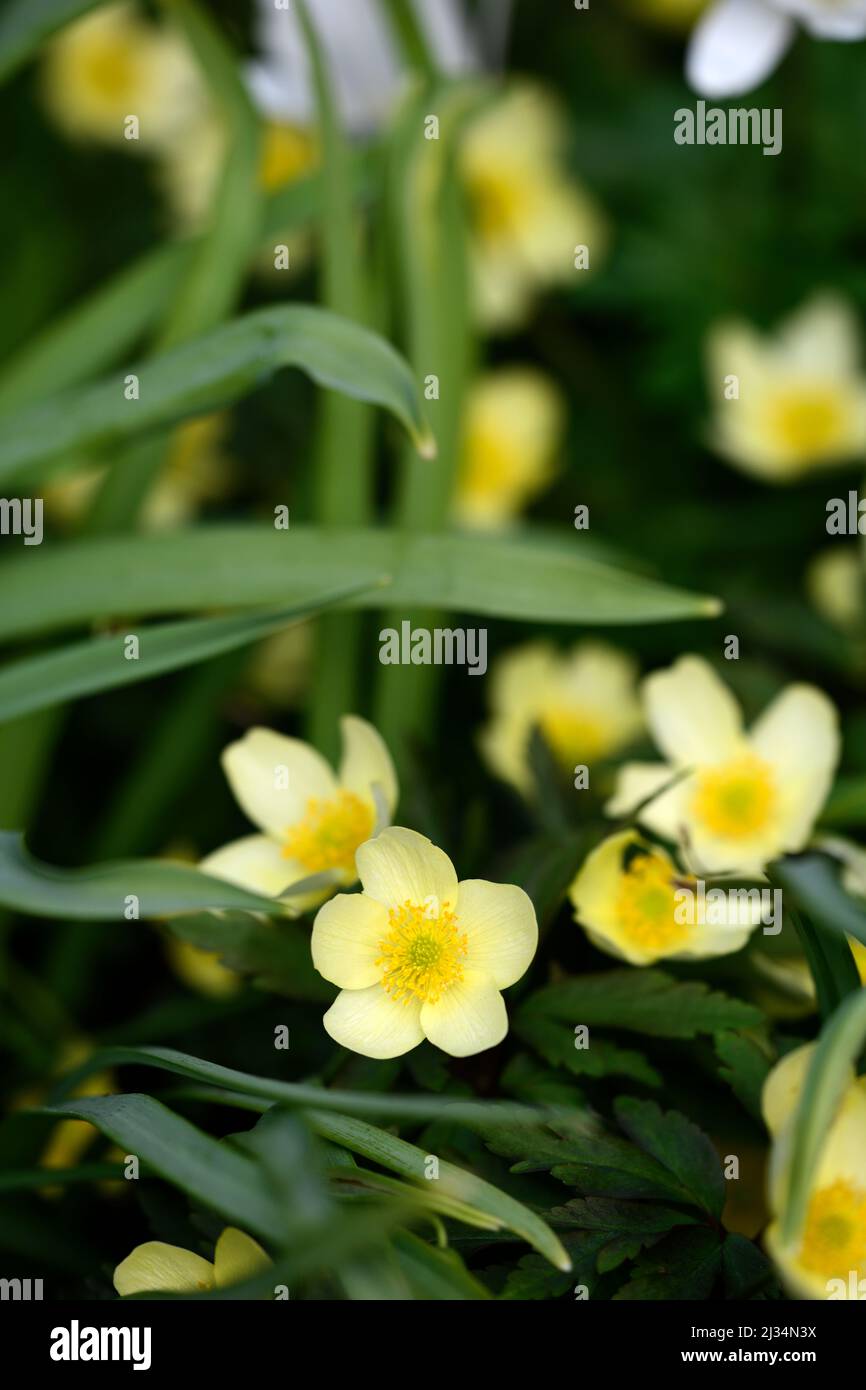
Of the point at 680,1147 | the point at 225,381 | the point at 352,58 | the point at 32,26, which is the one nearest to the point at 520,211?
the point at 352,58

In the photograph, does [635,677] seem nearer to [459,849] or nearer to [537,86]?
[459,849]

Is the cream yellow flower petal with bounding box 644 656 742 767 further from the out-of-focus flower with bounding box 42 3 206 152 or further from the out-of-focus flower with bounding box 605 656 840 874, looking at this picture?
the out-of-focus flower with bounding box 42 3 206 152

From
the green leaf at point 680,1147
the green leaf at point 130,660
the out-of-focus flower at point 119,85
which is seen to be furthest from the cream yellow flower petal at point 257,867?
the out-of-focus flower at point 119,85

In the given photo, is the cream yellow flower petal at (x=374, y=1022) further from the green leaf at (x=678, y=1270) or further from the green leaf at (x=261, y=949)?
the green leaf at (x=678, y=1270)

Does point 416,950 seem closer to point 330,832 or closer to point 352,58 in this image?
point 330,832

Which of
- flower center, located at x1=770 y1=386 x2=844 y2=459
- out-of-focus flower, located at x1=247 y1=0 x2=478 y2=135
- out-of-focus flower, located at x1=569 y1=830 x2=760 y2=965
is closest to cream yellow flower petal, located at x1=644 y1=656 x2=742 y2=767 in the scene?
out-of-focus flower, located at x1=569 y1=830 x2=760 y2=965

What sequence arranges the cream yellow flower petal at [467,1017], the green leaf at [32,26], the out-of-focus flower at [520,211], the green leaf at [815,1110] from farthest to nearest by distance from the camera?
the out-of-focus flower at [520,211] → the green leaf at [32,26] → the cream yellow flower petal at [467,1017] → the green leaf at [815,1110]
